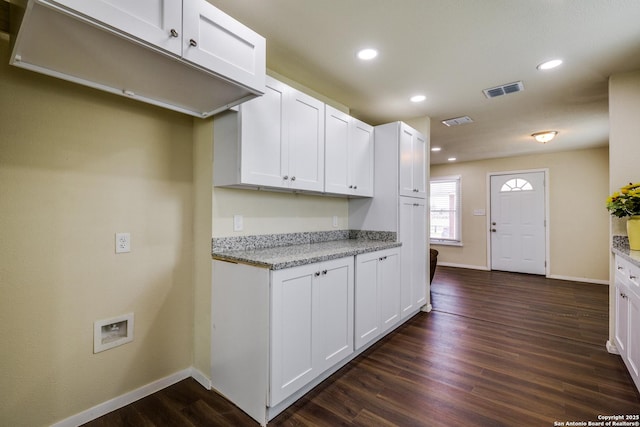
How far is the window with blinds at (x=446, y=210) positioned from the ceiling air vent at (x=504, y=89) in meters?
3.96

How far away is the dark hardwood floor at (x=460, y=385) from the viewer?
67.9 inches

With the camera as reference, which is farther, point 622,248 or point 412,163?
point 412,163

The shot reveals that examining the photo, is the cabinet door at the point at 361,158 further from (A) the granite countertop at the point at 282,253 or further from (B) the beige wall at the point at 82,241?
(B) the beige wall at the point at 82,241

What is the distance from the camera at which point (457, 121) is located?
12.3ft

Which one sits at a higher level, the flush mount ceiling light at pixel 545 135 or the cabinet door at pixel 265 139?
the flush mount ceiling light at pixel 545 135

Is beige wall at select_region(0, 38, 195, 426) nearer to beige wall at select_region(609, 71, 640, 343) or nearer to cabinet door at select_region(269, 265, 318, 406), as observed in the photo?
cabinet door at select_region(269, 265, 318, 406)

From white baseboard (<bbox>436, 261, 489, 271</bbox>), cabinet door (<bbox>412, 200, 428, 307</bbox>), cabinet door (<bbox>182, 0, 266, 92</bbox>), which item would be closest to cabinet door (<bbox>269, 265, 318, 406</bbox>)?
cabinet door (<bbox>182, 0, 266, 92</bbox>)

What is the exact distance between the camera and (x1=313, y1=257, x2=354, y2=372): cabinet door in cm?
199

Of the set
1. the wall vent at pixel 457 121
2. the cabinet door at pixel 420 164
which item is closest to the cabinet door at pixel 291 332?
the cabinet door at pixel 420 164

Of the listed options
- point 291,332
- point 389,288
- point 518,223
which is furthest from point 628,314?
point 518,223

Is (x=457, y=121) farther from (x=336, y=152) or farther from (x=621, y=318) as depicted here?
(x=621, y=318)

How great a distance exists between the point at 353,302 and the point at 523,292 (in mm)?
3671

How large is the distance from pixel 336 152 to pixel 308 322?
1470 millimetres

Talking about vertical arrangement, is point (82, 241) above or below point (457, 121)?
below
